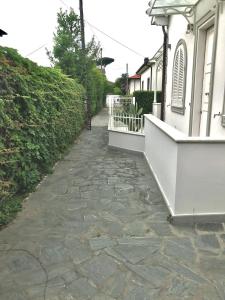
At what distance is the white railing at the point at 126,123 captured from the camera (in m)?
7.96

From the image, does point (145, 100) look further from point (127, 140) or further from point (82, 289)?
point (82, 289)

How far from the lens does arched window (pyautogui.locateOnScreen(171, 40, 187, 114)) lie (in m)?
6.71

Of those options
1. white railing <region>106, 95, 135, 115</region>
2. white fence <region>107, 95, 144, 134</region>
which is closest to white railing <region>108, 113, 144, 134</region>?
white fence <region>107, 95, 144, 134</region>

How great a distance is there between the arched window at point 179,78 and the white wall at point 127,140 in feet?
4.38

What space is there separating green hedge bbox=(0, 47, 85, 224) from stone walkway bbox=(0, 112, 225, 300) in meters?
0.51

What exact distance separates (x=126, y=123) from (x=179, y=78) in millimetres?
2114

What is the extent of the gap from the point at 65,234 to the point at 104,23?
19417mm

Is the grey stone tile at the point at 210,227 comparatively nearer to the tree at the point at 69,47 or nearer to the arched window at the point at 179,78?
the arched window at the point at 179,78

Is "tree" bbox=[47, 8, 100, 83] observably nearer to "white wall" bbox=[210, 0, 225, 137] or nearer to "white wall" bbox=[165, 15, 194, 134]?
"white wall" bbox=[165, 15, 194, 134]

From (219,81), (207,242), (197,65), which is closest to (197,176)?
(207,242)

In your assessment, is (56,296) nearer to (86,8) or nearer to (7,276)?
(7,276)

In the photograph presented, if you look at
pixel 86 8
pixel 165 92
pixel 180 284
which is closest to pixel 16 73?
pixel 180 284

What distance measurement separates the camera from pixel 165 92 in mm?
9219

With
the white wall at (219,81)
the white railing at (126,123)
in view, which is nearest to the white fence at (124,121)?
the white railing at (126,123)
